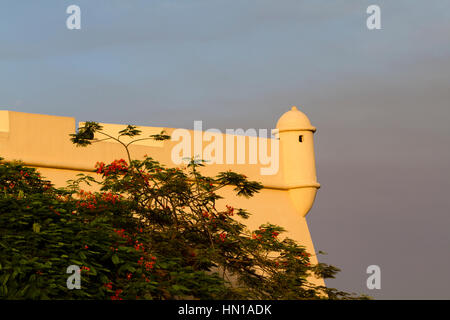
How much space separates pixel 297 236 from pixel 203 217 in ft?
22.7

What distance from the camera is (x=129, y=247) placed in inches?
307

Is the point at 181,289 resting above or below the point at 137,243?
below

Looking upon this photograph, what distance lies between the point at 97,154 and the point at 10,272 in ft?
24.7

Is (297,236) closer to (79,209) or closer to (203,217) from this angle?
(203,217)

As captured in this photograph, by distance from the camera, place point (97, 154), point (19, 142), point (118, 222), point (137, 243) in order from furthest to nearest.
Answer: point (97, 154) < point (19, 142) < point (118, 222) < point (137, 243)

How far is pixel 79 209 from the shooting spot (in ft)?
30.1

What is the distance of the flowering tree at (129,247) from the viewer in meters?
7.02

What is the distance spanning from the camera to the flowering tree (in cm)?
702
